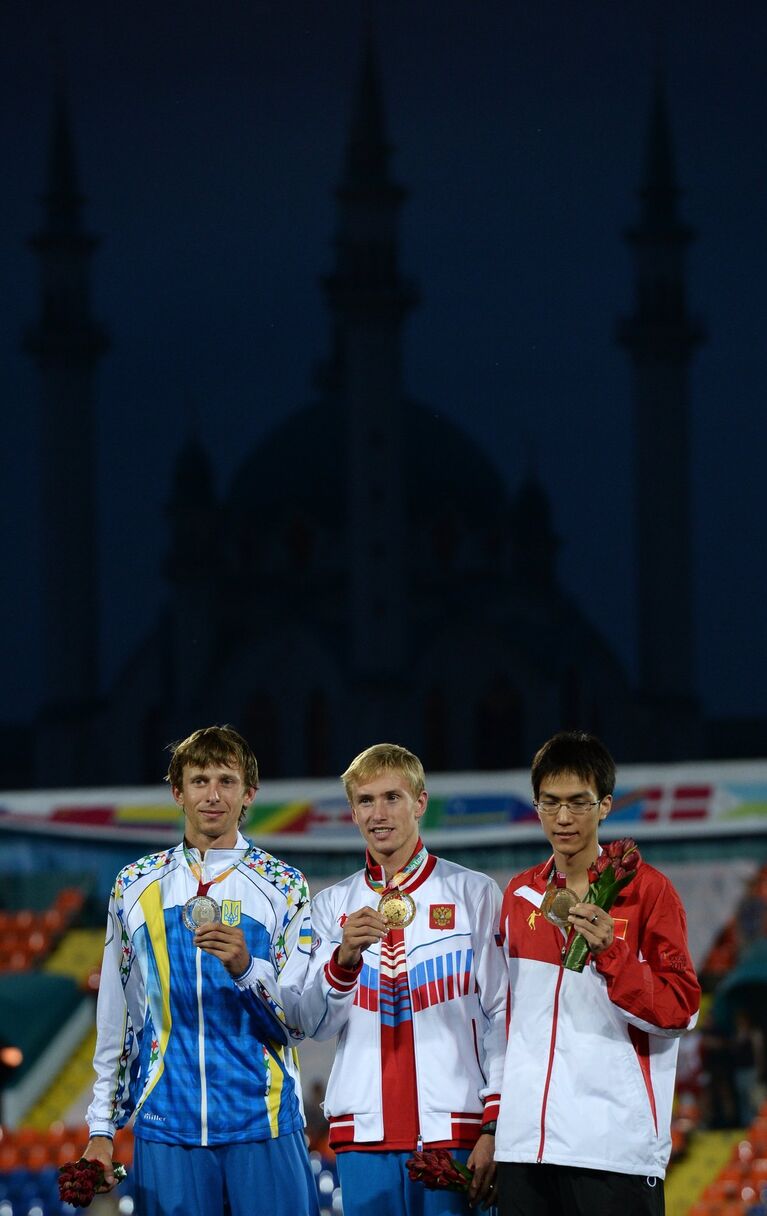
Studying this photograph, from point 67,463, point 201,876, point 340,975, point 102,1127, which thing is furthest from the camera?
point 67,463

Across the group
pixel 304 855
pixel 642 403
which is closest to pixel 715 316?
pixel 642 403

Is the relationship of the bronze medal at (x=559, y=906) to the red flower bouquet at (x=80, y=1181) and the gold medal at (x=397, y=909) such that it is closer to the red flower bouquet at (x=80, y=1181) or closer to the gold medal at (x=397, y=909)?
the gold medal at (x=397, y=909)

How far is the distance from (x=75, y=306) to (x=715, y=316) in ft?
34.9

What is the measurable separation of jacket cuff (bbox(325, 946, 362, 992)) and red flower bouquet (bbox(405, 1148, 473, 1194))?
327 millimetres

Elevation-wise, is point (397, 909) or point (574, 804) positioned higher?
point (574, 804)

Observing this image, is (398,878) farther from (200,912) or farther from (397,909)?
(200,912)

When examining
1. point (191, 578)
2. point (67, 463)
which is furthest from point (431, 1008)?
point (67, 463)

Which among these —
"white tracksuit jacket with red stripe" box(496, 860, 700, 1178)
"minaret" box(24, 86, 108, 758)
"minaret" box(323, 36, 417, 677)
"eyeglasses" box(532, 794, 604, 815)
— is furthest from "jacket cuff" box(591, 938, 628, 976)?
"minaret" box(24, 86, 108, 758)

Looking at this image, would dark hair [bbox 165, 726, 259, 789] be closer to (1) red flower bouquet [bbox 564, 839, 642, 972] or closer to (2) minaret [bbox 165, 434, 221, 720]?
(1) red flower bouquet [bbox 564, 839, 642, 972]

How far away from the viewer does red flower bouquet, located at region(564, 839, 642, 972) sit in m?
2.96

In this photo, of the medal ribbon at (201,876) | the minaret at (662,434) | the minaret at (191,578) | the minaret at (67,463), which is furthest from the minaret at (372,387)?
the medal ribbon at (201,876)

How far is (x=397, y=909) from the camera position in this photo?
10.4 feet

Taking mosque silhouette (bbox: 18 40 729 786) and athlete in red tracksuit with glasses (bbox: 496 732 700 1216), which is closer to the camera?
athlete in red tracksuit with glasses (bbox: 496 732 700 1216)

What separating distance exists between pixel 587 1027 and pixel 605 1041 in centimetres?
4
